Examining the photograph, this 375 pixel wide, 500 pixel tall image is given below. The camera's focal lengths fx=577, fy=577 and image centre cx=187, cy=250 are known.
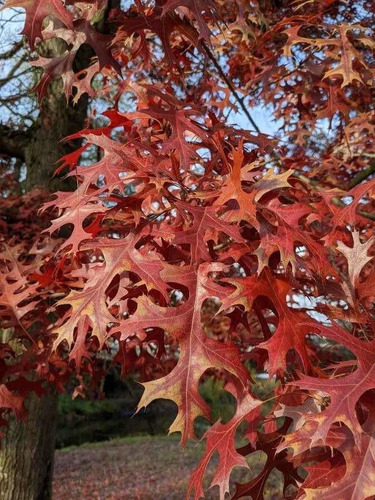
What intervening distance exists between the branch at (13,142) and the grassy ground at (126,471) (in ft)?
11.8

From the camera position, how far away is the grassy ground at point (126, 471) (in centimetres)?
777

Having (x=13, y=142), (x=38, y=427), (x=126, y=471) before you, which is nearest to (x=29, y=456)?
(x=38, y=427)

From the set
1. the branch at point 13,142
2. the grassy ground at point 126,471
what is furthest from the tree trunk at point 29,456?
the grassy ground at point 126,471

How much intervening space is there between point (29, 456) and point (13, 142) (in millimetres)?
2550

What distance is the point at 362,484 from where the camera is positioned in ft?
2.97

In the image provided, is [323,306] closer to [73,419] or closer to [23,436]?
[23,436]

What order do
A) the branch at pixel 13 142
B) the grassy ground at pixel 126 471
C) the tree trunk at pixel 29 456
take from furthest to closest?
1. the grassy ground at pixel 126 471
2. the branch at pixel 13 142
3. the tree trunk at pixel 29 456

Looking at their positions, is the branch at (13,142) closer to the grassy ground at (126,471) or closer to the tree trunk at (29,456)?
the tree trunk at (29,456)

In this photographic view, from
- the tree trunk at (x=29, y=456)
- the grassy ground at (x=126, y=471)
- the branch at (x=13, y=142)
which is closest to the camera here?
the tree trunk at (x=29, y=456)

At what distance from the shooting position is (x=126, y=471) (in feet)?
30.3

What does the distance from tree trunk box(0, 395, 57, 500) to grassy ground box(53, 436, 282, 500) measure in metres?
2.49

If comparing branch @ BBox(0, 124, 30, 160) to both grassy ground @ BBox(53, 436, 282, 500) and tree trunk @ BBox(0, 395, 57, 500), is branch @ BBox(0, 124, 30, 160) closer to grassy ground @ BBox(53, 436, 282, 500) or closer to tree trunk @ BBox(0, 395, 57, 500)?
tree trunk @ BBox(0, 395, 57, 500)

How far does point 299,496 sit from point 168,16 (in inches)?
44.9

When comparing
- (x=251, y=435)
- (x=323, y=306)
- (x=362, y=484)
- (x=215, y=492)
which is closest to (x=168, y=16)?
(x=323, y=306)
